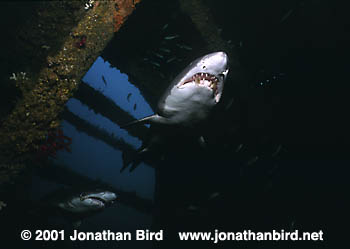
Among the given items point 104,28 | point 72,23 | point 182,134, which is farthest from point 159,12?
point 182,134

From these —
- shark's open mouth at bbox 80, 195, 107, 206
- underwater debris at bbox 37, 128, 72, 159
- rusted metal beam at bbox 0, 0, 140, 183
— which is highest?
rusted metal beam at bbox 0, 0, 140, 183

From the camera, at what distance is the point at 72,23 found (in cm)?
271

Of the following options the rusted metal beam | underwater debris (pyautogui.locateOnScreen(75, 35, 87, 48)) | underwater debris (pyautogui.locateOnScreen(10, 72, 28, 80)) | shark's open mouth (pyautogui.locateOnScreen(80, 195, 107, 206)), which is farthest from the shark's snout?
shark's open mouth (pyautogui.locateOnScreen(80, 195, 107, 206))

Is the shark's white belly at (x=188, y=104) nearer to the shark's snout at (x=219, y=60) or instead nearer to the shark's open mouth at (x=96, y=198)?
the shark's snout at (x=219, y=60)

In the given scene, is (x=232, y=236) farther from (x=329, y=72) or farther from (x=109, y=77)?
(x=109, y=77)

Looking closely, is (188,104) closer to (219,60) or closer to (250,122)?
(219,60)

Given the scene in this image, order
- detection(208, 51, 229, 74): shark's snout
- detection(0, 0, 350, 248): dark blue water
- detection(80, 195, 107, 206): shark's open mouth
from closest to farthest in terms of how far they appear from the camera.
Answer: detection(208, 51, 229, 74): shark's snout < detection(0, 0, 350, 248): dark blue water < detection(80, 195, 107, 206): shark's open mouth

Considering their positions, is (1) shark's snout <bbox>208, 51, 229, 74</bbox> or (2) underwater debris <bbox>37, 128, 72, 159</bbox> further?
(1) shark's snout <bbox>208, 51, 229, 74</bbox>

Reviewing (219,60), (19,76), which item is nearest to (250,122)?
(219,60)

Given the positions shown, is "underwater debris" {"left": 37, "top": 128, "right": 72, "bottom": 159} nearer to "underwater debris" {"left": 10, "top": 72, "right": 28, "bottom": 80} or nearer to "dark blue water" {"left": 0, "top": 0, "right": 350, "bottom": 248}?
"dark blue water" {"left": 0, "top": 0, "right": 350, "bottom": 248}

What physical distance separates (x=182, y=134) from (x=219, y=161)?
3.91 m

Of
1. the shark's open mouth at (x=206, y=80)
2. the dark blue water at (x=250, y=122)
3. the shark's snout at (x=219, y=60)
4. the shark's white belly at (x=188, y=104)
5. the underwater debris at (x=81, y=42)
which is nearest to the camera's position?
the underwater debris at (x=81, y=42)

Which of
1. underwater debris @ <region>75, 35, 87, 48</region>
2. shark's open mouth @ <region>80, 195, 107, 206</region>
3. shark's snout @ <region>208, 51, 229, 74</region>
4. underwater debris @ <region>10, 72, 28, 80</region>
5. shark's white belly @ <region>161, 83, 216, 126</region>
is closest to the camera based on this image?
underwater debris @ <region>10, 72, 28, 80</region>

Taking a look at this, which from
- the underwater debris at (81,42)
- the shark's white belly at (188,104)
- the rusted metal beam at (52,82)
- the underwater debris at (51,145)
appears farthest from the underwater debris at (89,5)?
the underwater debris at (51,145)
